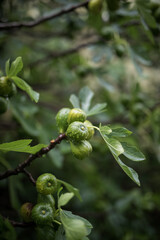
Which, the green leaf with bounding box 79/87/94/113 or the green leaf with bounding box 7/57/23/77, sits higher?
the green leaf with bounding box 7/57/23/77

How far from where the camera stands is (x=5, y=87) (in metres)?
1.17

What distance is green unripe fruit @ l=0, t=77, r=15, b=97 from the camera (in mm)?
1160

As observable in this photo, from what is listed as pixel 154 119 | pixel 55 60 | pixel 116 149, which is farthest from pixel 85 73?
pixel 116 149

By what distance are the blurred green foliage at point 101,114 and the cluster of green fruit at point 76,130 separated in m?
0.54

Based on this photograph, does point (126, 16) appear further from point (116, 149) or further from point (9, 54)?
point (116, 149)

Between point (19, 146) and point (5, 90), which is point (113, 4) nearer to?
point (5, 90)

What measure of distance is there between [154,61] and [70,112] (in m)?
3.17

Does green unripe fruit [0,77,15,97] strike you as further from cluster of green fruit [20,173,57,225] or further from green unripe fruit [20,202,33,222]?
green unripe fruit [20,202,33,222]

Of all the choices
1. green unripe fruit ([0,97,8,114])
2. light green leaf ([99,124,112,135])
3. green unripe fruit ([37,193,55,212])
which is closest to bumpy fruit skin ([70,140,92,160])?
light green leaf ([99,124,112,135])

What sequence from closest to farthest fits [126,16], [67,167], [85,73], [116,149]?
[116,149] < [126,16] < [85,73] < [67,167]

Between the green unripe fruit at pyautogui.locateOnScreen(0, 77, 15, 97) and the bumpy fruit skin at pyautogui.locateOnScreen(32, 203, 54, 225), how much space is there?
0.62 meters

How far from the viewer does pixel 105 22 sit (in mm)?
2293

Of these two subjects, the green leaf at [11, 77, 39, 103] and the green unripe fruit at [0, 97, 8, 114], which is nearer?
the green leaf at [11, 77, 39, 103]

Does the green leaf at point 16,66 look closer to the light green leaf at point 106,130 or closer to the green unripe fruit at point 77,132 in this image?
the green unripe fruit at point 77,132
